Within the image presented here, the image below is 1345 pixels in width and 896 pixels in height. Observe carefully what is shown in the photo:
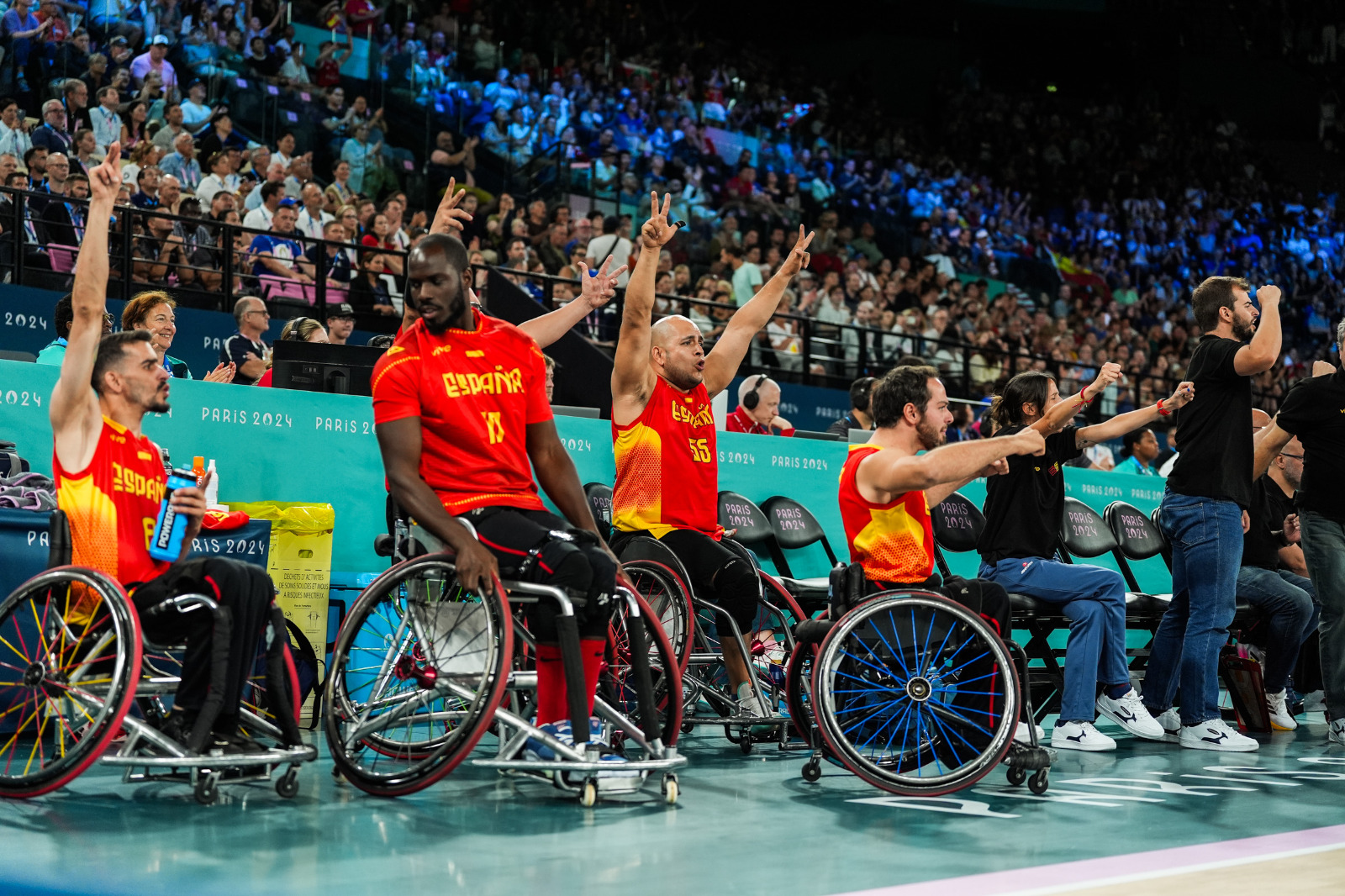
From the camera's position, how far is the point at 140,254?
9.64 meters

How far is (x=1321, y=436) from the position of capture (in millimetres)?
5871

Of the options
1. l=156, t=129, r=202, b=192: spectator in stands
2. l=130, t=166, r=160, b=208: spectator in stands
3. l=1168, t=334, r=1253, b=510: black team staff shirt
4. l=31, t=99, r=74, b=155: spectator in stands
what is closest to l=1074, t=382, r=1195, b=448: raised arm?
l=1168, t=334, r=1253, b=510: black team staff shirt

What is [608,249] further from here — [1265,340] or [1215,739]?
[1215,739]

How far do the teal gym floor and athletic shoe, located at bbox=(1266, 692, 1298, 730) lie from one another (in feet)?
6.85

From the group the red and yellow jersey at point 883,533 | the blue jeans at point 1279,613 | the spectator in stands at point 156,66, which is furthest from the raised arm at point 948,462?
the spectator in stands at point 156,66

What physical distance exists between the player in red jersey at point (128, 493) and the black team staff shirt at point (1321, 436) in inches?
152

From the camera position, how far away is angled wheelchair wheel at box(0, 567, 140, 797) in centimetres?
348

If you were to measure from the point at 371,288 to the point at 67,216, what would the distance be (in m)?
2.13

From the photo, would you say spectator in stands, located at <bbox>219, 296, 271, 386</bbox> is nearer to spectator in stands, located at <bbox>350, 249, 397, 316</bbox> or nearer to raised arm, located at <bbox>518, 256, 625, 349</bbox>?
spectator in stands, located at <bbox>350, 249, 397, 316</bbox>

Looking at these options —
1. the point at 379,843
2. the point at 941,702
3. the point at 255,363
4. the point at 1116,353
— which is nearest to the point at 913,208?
the point at 1116,353

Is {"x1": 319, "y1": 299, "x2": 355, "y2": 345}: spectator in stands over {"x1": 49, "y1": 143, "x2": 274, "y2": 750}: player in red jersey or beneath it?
over

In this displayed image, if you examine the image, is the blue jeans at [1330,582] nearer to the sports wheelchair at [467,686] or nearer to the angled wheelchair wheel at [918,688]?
the angled wheelchair wheel at [918,688]

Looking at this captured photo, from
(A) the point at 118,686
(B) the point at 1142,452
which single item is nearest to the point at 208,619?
(A) the point at 118,686

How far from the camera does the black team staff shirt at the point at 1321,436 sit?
5.76 m
